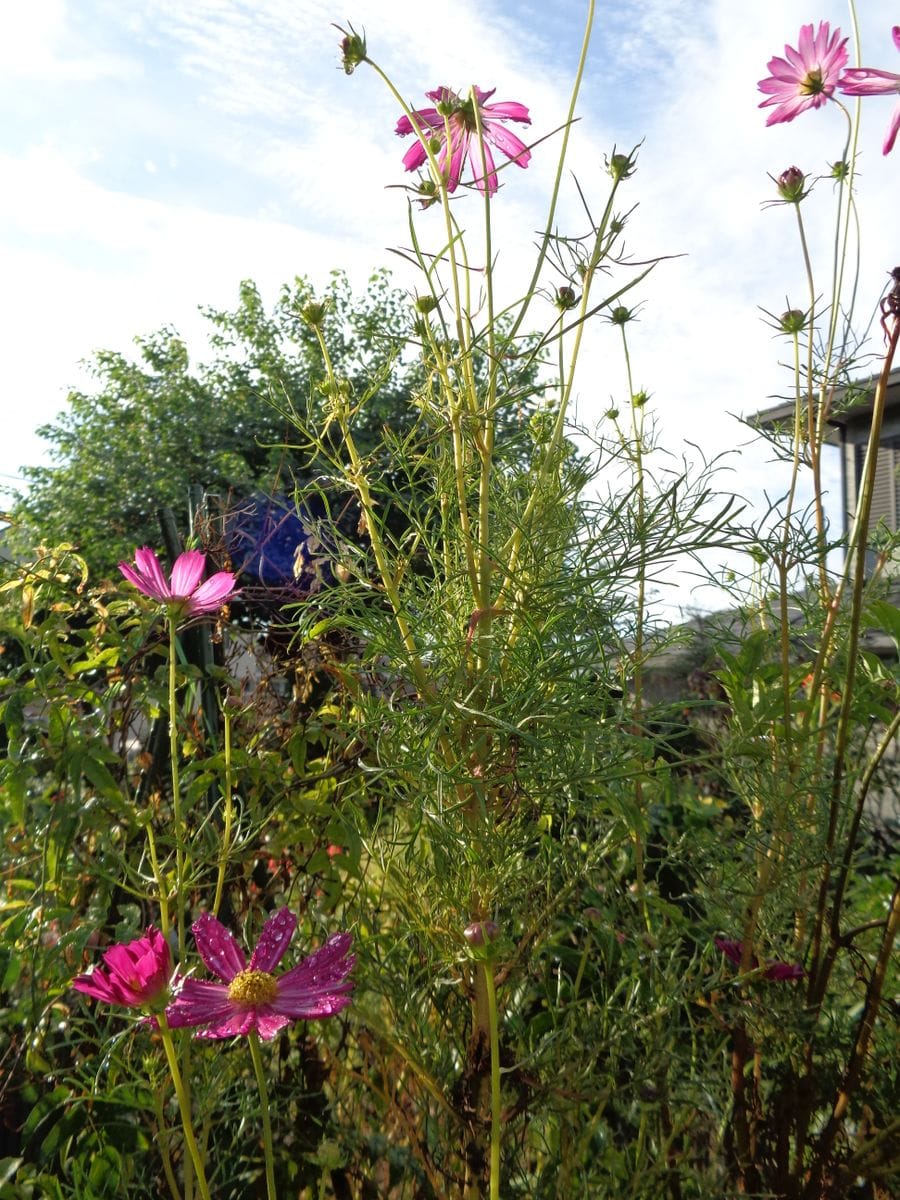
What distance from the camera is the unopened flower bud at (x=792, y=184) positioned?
112cm

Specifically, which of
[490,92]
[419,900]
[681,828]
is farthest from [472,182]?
[681,828]

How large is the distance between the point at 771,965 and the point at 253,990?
54 centimetres

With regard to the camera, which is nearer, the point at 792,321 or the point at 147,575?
the point at 147,575

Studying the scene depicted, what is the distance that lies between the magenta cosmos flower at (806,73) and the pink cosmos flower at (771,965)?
0.86m

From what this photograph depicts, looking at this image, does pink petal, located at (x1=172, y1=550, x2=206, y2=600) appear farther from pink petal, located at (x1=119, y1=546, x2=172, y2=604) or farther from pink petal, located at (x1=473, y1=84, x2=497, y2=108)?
pink petal, located at (x1=473, y1=84, x2=497, y2=108)

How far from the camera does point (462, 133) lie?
3.02 ft

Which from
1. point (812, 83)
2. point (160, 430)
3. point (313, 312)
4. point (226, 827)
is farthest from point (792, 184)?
point (160, 430)

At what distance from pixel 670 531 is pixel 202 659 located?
709mm

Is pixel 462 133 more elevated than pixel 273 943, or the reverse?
pixel 462 133

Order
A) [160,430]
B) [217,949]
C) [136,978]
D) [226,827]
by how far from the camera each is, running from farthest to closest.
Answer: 1. [160,430]
2. [226,827]
3. [217,949]
4. [136,978]

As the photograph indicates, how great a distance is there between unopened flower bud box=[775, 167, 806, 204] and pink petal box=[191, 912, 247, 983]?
0.95 metres

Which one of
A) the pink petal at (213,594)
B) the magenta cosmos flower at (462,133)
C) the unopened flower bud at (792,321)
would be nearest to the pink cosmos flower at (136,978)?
the pink petal at (213,594)

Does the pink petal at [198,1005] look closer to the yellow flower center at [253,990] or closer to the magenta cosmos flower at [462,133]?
the yellow flower center at [253,990]

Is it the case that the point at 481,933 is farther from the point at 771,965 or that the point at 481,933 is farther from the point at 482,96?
the point at 482,96
